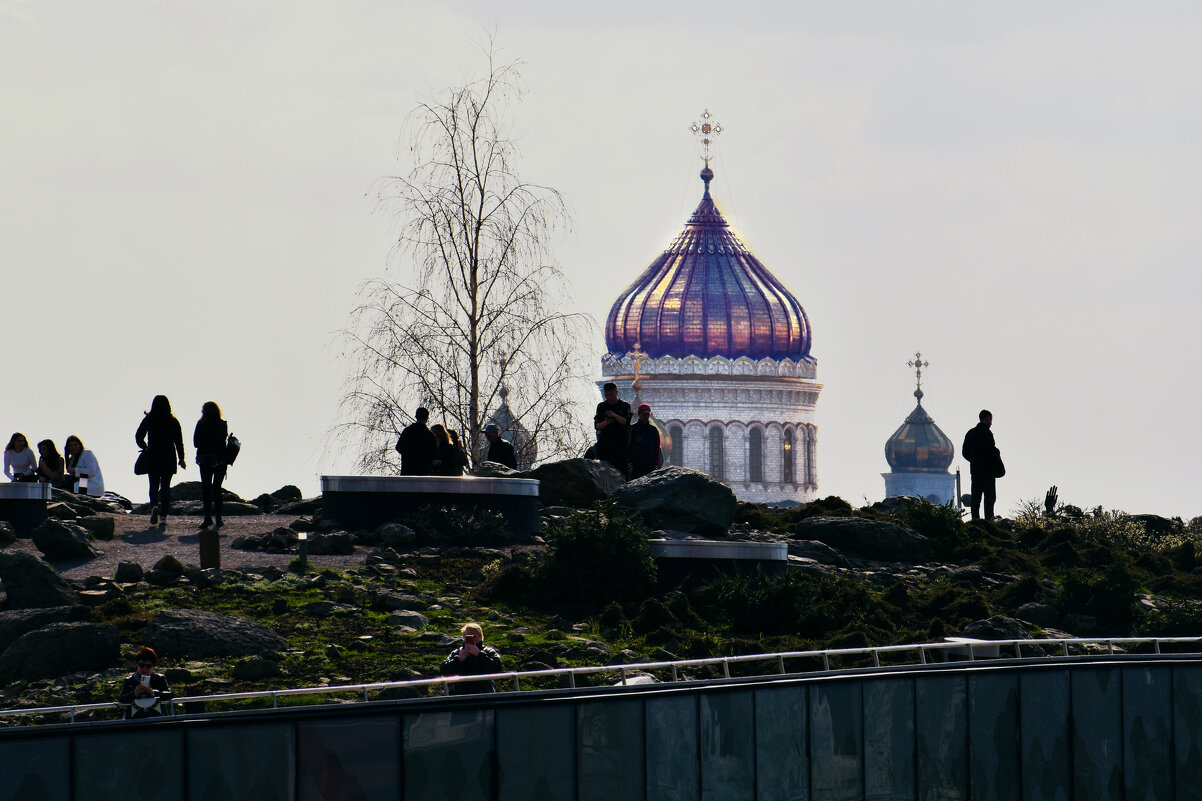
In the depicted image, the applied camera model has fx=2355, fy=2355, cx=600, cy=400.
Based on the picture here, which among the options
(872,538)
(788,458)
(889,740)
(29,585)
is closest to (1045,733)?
(889,740)

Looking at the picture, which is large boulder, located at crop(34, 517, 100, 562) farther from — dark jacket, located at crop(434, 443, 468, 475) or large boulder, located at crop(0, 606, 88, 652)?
dark jacket, located at crop(434, 443, 468, 475)

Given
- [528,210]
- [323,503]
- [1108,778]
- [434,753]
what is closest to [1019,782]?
[1108,778]

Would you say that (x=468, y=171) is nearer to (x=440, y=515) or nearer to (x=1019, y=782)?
(x=440, y=515)

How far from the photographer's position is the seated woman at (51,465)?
27.7 m

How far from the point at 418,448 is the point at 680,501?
2917 mm

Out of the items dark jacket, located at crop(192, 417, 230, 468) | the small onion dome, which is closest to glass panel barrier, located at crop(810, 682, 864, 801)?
dark jacket, located at crop(192, 417, 230, 468)

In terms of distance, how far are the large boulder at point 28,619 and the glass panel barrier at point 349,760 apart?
6355 mm

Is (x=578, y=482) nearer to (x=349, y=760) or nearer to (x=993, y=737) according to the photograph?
(x=993, y=737)

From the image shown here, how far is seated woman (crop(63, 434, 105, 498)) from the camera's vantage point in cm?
2903

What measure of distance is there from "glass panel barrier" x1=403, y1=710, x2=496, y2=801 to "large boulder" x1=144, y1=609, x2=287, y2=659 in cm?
544

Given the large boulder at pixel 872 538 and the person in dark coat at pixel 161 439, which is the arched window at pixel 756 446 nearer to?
the large boulder at pixel 872 538

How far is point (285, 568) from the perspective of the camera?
2262cm

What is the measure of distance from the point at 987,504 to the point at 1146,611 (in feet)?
17.7

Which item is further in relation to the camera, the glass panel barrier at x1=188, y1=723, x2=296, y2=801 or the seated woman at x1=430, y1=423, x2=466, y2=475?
the seated woman at x1=430, y1=423, x2=466, y2=475
